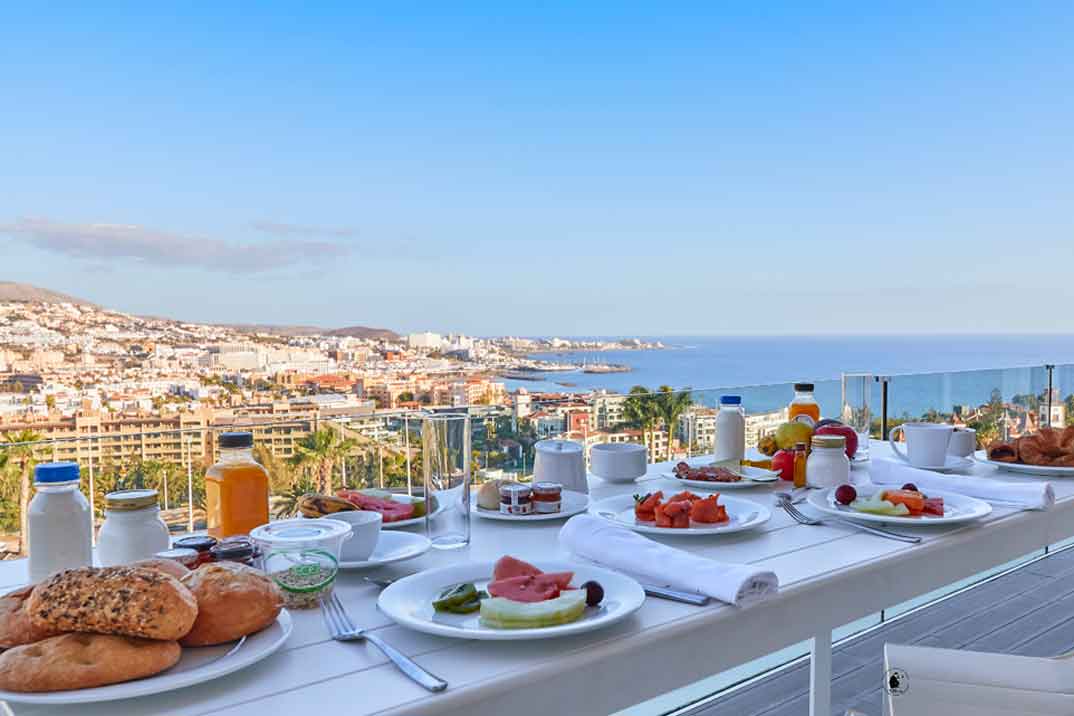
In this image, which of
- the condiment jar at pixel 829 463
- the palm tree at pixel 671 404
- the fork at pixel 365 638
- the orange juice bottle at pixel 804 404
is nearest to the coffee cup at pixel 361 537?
the fork at pixel 365 638

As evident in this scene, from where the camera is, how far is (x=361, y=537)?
3.90 ft

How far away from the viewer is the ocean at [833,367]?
10.4 feet

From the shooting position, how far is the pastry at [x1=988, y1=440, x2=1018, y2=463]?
78.2 inches

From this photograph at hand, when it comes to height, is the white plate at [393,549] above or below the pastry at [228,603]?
below

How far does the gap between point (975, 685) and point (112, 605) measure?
110cm

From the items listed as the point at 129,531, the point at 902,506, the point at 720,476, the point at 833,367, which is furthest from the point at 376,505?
the point at 833,367

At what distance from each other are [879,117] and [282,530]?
19.0 metres

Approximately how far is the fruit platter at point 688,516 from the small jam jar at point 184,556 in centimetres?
67

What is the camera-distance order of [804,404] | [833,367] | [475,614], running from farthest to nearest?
[833,367] < [804,404] < [475,614]

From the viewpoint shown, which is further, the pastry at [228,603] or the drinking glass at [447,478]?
the drinking glass at [447,478]

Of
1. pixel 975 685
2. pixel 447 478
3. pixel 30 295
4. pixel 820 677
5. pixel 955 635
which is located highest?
pixel 30 295

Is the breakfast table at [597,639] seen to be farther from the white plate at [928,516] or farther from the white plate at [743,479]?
the white plate at [743,479]

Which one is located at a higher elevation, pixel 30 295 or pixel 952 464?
pixel 30 295

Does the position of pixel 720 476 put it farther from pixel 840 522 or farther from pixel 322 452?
pixel 322 452
